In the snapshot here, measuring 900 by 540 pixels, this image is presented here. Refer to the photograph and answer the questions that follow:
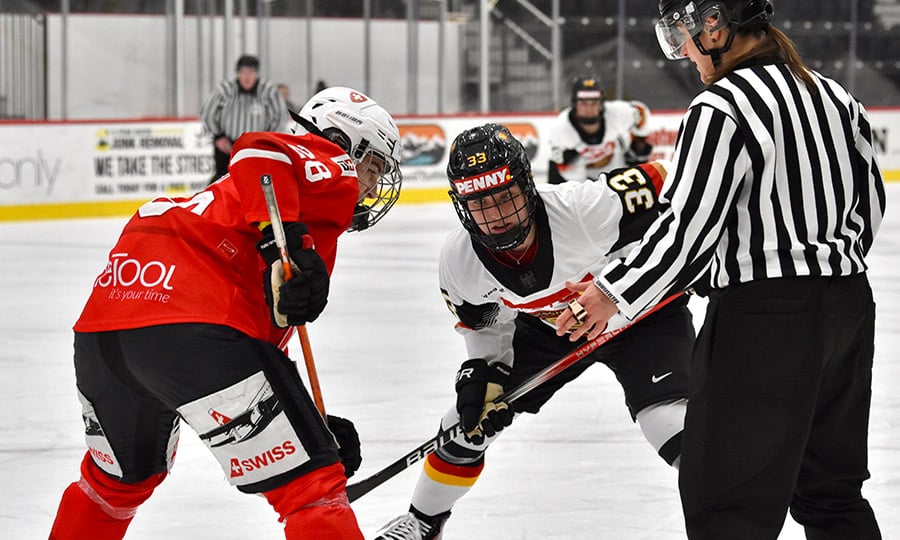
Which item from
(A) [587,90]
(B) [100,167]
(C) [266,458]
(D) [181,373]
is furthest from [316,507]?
(B) [100,167]

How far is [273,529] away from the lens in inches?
115

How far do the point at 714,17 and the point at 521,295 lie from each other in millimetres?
892

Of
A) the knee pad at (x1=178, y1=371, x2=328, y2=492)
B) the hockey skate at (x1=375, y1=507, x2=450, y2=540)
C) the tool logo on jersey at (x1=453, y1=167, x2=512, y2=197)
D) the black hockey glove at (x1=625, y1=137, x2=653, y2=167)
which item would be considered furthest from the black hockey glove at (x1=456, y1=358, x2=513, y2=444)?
the black hockey glove at (x1=625, y1=137, x2=653, y2=167)

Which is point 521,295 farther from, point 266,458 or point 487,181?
point 266,458

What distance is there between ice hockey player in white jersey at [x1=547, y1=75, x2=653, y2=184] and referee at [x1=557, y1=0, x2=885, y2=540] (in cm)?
551

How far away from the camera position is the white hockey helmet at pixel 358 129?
7.51 ft


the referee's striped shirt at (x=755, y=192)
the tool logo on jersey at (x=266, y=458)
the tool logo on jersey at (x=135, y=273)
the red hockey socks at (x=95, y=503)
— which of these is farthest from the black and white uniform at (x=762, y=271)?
the red hockey socks at (x=95, y=503)

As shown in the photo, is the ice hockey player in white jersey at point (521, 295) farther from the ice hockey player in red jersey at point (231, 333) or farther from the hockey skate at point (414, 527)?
the ice hockey player in red jersey at point (231, 333)

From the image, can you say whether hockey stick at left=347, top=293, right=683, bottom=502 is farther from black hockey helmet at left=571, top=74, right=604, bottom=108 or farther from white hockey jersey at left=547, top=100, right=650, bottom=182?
black hockey helmet at left=571, top=74, right=604, bottom=108

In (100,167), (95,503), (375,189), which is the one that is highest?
(375,189)

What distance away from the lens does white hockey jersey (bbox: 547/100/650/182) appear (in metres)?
7.55

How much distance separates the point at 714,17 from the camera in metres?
1.91

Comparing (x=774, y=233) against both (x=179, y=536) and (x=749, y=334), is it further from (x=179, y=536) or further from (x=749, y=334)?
(x=179, y=536)

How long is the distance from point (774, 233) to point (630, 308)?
0.22m
